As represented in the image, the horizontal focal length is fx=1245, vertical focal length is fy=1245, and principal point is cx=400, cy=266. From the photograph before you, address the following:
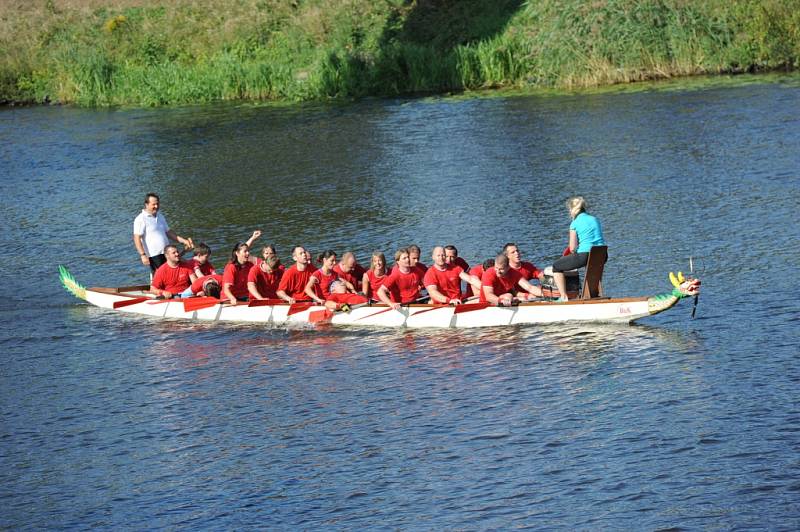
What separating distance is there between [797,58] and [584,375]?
2419 centimetres

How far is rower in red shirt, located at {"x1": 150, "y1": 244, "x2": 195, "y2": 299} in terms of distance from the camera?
20.1m

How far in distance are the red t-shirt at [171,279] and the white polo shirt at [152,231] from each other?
15.3 inches

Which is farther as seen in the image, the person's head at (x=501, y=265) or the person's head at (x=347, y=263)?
the person's head at (x=347, y=263)

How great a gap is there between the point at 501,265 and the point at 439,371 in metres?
2.10

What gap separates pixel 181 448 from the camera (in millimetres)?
14539

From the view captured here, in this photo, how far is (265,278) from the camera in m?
19.5

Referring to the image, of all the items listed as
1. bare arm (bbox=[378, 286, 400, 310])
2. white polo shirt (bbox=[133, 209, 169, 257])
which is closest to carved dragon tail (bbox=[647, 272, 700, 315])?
bare arm (bbox=[378, 286, 400, 310])

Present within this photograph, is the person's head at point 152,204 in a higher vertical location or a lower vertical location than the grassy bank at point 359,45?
lower

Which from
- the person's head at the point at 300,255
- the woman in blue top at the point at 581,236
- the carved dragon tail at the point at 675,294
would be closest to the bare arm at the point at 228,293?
the person's head at the point at 300,255

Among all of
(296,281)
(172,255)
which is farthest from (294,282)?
(172,255)

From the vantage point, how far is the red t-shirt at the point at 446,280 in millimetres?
18359

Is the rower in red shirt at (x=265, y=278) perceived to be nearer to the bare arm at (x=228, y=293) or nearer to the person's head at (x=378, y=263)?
the bare arm at (x=228, y=293)

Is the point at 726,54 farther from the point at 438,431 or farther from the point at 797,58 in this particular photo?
the point at 438,431

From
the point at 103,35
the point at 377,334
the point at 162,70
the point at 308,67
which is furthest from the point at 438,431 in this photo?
the point at 103,35
